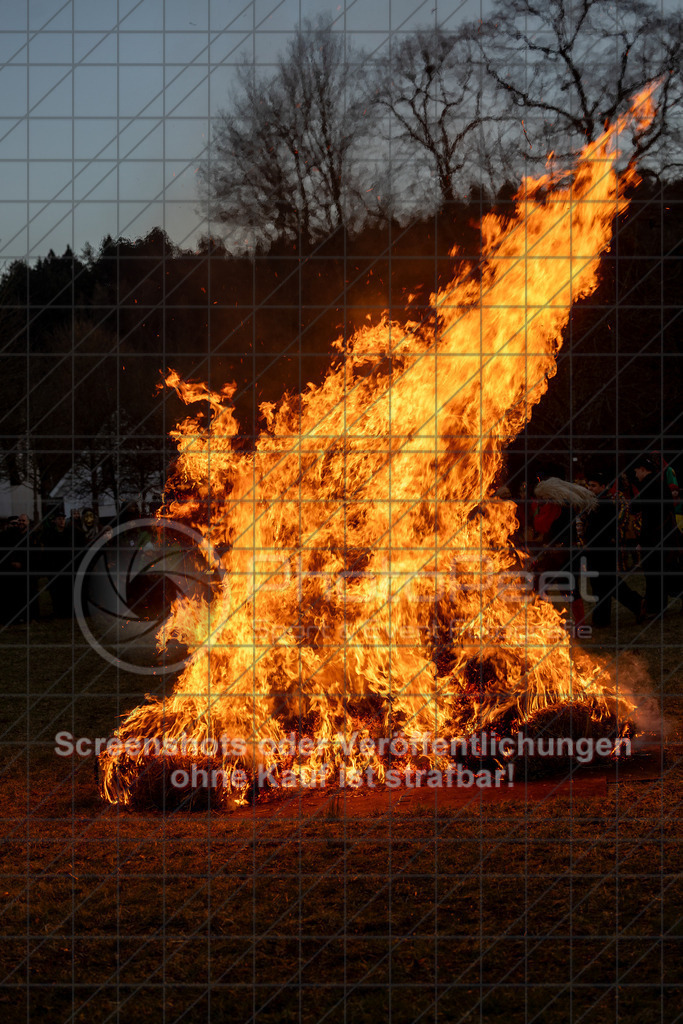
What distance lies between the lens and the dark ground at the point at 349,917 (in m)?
3.75

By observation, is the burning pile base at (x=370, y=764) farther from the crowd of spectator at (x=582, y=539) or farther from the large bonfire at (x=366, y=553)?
the crowd of spectator at (x=582, y=539)

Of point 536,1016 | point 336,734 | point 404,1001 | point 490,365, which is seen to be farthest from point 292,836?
point 490,365

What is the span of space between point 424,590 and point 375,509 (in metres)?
0.62

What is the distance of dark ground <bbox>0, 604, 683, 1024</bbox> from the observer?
3.75 metres

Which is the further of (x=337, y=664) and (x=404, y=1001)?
(x=337, y=664)

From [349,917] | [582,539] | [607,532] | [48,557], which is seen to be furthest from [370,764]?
[48,557]

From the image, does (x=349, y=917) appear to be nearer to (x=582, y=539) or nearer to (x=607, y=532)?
(x=607, y=532)

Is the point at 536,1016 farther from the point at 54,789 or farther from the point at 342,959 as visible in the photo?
the point at 54,789

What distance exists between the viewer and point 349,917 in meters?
4.43

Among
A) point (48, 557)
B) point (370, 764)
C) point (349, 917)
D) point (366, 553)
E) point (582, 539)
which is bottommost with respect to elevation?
point (349, 917)

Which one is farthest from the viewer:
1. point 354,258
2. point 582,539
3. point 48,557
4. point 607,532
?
point 48,557

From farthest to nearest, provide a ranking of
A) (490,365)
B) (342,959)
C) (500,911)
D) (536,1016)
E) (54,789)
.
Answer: (54,789)
(490,365)
(500,911)
(342,959)
(536,1016)

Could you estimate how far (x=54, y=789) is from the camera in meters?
6.32
